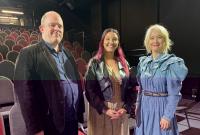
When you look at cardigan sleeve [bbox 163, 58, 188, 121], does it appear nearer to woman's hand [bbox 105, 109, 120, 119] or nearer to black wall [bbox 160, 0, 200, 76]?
woman's hand [bbox 105, 109, 120, 119]

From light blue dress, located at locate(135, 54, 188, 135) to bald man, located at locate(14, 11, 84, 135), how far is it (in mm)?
516

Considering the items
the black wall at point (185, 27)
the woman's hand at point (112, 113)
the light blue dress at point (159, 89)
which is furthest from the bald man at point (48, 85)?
the black wall at point (185, 27)

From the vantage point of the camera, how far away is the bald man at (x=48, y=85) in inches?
54.8

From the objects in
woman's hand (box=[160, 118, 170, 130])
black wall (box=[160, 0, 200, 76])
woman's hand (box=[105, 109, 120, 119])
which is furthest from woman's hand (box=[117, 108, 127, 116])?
black wall (box=[160, 0, 200, 76])

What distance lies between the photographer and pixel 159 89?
1753 millimetres

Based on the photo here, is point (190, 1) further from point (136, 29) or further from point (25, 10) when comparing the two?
point (25, 10)

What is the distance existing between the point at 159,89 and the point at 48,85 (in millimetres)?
765

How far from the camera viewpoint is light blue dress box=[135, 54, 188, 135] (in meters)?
1.68

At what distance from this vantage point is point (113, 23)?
27.3 feet

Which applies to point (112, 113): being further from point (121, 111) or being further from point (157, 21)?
point (157, 21)

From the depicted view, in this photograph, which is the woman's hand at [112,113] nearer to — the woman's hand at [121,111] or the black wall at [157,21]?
the woman's hand at [121,111]

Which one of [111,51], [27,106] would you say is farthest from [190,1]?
[27,106]

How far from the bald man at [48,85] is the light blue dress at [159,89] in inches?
20.3

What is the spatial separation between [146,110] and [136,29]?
18.2 ft
